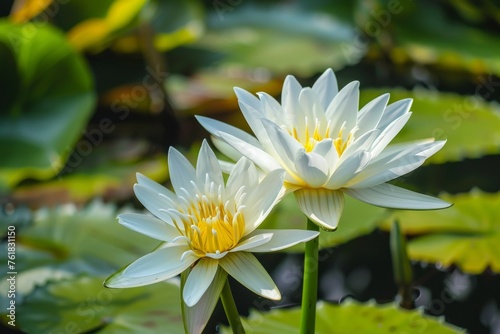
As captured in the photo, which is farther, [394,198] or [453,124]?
[453,124]

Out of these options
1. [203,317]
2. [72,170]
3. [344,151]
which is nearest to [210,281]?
[203,317]

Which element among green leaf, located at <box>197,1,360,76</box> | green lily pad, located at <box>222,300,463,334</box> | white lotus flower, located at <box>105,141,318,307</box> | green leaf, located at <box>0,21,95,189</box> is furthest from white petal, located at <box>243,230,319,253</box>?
green leaf, located at <box>197,1,360,76</box>

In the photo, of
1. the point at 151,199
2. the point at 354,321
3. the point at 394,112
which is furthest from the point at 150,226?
the point at 354,321

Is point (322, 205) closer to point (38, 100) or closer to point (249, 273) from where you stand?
point (249, 273)

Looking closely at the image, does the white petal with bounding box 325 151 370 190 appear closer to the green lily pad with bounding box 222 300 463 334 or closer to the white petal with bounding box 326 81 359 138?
the white petal with bounding box 326 81 359 138

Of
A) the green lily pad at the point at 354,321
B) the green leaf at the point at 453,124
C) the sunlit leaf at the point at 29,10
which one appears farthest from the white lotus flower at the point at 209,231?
the sunlit leaf at the point at 29,10
